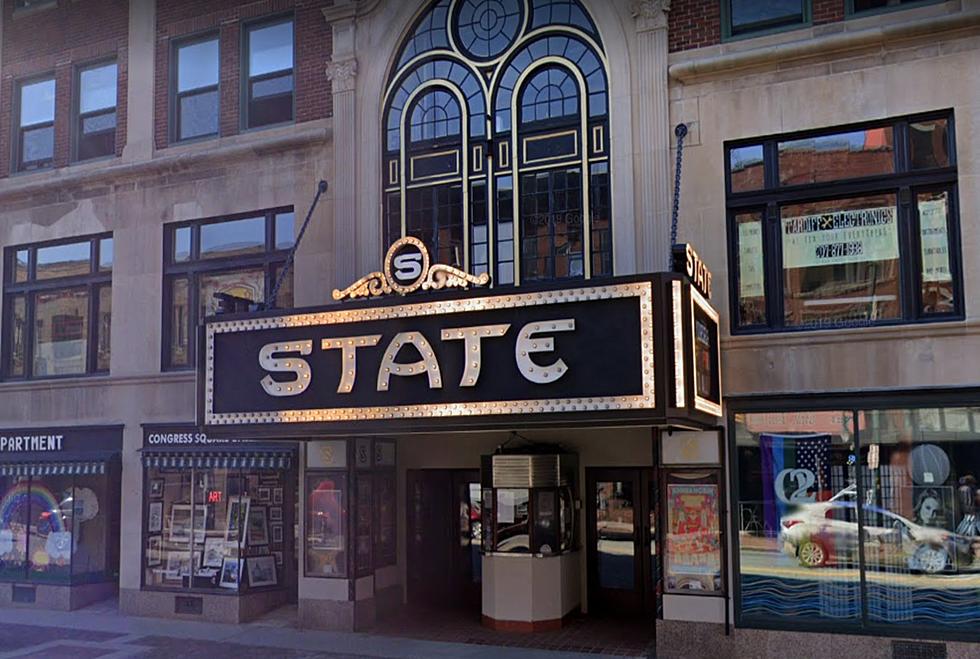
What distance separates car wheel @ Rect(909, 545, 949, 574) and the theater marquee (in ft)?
10.1

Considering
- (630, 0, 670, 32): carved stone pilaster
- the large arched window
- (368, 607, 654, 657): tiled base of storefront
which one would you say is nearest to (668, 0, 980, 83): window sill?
(630, 0, 670, 32): carved stone pilaster

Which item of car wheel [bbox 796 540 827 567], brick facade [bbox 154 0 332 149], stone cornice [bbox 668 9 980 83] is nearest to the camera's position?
stone cornice [bbox 668 9 980 83]

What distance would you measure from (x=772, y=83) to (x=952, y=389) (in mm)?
4701

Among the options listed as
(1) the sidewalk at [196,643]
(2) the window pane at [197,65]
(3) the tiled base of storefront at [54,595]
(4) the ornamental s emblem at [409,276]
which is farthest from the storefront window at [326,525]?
(2) the window pane at [197,65]

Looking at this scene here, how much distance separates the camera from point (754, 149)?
43.6ft

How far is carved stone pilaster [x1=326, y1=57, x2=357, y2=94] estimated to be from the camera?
1568 cm

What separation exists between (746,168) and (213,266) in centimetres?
931

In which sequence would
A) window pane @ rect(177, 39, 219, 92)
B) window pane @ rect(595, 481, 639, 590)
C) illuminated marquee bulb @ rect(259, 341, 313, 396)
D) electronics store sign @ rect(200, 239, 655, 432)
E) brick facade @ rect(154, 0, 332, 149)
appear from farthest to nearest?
window pane @ rect(177, 39, 219, 92), brick facade @ rect(154, 0, 332, 149), window pane @ rect(595, 481, 639, 590), illuminated marquee bulb @ rect(259, 341, 313, 396), electronics store sign @ rect(200, 239, 655, 432)

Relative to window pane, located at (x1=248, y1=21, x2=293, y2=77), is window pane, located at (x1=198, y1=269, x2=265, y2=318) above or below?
below

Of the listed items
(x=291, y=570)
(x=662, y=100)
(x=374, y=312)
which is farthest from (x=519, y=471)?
(x=662, y=100)

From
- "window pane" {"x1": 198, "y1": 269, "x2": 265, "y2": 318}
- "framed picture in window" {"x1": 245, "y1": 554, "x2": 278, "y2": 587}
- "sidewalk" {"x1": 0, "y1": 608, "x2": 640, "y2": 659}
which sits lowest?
"sidewalk" {"x1": 0, "y1": 608, "x2": 640, "y2": 659}

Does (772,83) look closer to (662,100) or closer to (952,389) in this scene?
(662,100)

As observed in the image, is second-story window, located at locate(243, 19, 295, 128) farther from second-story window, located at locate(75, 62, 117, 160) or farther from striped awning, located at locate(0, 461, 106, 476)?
striped awning, located at locate(0, 461, 106, 476)

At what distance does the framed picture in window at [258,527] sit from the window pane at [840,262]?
30.2 ft
